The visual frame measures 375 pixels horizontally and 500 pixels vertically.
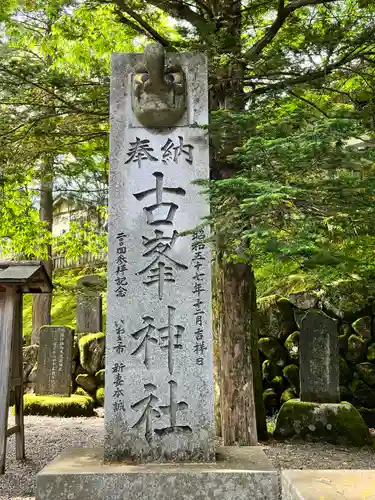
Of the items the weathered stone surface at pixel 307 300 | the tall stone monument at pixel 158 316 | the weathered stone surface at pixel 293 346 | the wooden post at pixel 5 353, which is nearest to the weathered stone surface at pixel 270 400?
the weathered stone surface at pixel 293 346

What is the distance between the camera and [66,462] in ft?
12.6

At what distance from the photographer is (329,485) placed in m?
1.61

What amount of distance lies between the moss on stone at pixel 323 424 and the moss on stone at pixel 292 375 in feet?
6.93

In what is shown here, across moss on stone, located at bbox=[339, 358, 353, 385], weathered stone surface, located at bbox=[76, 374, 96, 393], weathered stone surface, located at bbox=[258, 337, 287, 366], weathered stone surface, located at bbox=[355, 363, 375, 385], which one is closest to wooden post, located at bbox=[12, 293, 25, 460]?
weathered stone surface, located at bbox=[76, 374, 96, 393]

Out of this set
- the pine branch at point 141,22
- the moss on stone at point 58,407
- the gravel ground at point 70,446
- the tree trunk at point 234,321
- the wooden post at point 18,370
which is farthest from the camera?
the moss on stone at point 58,407

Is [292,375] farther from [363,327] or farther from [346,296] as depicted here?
[346,296]

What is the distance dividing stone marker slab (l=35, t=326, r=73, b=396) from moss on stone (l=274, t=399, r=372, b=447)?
4743 millimetres

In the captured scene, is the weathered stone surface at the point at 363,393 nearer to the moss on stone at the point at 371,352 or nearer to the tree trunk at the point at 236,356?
the moss on stone at the point at 371,352

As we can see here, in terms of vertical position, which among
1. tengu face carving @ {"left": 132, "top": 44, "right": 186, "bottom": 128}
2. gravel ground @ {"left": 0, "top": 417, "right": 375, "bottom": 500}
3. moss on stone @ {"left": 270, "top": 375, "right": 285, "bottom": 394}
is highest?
tengu face carving @ {"left": 132, "top": 44, "right": 186, "bottom": 128}

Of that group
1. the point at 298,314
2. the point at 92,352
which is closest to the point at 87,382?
the point at 92,352

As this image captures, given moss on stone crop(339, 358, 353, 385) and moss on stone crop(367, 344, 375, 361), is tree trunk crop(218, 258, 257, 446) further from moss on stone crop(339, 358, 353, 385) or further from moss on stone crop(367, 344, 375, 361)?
moss on stone crop(367, 344, 375, 361)

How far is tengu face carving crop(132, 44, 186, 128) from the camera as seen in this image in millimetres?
4418

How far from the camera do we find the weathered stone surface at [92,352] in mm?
11680

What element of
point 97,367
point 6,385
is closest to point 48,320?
point 97,367
